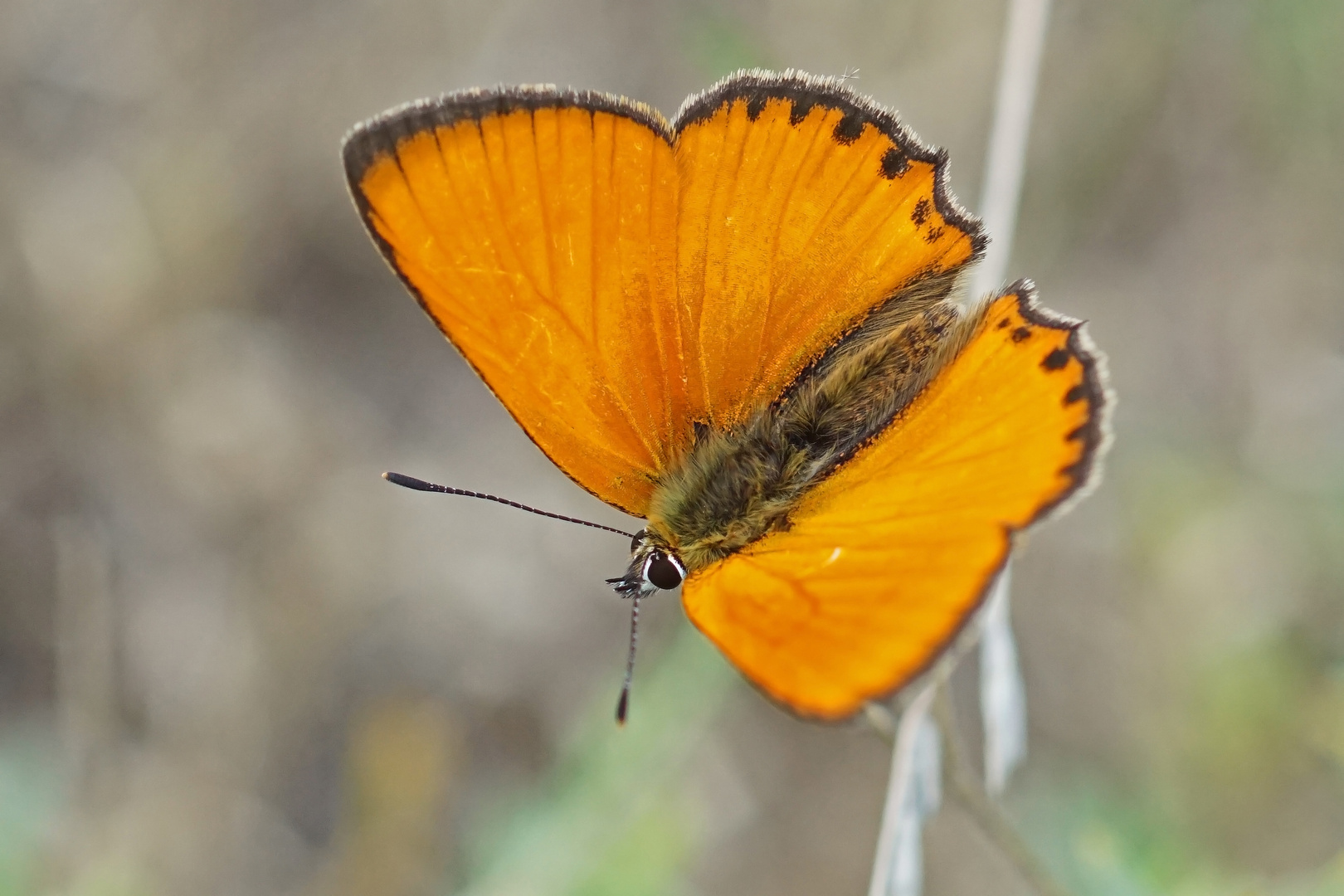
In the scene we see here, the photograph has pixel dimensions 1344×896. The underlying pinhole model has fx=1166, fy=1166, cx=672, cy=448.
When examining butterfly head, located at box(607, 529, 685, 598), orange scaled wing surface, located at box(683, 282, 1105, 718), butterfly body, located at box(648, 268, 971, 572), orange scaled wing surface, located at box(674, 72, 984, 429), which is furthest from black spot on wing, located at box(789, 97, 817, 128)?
butterfly head, located at box(607, 529, 685, 598)

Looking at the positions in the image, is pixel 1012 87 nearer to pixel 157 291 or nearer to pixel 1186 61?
pixel 1186 61

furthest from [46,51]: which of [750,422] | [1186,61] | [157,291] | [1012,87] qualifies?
[1186,61]

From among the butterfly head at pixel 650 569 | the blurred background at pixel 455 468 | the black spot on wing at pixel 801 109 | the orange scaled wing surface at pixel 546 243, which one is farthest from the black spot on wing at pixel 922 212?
the blurred background at pixel 455 468

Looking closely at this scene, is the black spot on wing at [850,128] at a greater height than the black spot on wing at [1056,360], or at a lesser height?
greater

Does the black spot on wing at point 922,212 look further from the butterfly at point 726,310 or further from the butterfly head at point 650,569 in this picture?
the butterfly head at point 650,569

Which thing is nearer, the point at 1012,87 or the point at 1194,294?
the point at 1012,87

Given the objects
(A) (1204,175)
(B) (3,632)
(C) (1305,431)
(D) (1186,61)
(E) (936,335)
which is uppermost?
(D) (1186,61)

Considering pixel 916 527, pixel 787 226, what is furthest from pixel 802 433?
pixel 916 527

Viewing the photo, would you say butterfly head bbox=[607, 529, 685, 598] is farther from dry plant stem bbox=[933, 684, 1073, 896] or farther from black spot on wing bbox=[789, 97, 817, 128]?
black spot on wing bbox=[789, 97, 817, 128]
